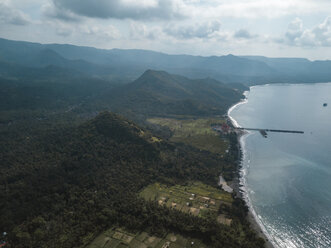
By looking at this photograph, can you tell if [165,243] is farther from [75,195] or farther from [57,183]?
[57,183]

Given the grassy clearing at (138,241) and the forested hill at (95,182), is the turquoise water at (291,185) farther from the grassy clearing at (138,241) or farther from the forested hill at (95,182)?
the grassy clearing at (138,241)

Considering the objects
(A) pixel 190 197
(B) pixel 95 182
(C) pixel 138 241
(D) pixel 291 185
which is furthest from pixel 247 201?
(B) pixel 95 182

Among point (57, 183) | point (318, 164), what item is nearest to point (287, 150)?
point (318, 164)

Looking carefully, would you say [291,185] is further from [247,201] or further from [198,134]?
[198,134]

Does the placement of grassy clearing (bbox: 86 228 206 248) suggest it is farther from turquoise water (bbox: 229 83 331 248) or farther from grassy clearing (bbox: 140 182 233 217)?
turquoise water (bbox: 229 83 331 248)

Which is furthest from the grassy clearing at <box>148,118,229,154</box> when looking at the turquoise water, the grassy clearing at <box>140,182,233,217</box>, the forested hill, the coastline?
the grassy clearing at <box>140,182,233,217</box>
